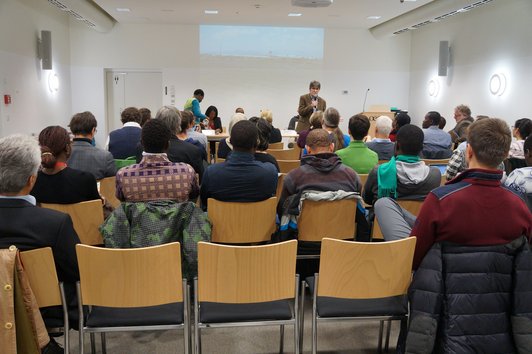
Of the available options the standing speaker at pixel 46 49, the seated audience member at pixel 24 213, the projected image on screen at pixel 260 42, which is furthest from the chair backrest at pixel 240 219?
the projected image on screen at pixel 260 42

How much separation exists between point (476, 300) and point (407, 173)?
1.22 m

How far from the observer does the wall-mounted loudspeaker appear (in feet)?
31.2

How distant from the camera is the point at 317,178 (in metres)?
2.98

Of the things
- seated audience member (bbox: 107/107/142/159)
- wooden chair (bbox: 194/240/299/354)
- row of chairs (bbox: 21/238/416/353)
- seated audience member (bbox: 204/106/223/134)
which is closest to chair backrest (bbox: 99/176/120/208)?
seated audience member (bbox: 107/107/142/159)

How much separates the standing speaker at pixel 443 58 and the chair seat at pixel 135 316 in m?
9.86

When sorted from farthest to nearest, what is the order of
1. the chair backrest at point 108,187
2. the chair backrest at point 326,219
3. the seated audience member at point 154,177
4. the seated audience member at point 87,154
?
the seated audience member at point 87,154 < the chair backrest at point 108,187 < the chair backrest at point 326,219 < the seated audience member at point 154,177

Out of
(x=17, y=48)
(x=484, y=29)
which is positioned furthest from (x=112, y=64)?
(x=484, y=29)

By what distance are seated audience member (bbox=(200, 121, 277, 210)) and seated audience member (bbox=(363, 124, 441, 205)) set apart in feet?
2.36

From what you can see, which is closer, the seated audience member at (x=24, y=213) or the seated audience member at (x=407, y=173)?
A: the seated audience member at (x=24, y=213)

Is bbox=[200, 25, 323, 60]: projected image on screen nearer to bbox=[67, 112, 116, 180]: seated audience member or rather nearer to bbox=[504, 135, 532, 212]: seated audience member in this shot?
bbox=[67, 112, 116, 180]: seated audience member

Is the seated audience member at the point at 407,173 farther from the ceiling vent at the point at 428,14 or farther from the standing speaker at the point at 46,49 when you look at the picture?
the standing speaker at the point at 46,49

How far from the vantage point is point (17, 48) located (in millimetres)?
8570

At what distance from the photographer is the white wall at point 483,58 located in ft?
26.7

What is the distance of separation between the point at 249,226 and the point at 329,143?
2.59 feet
